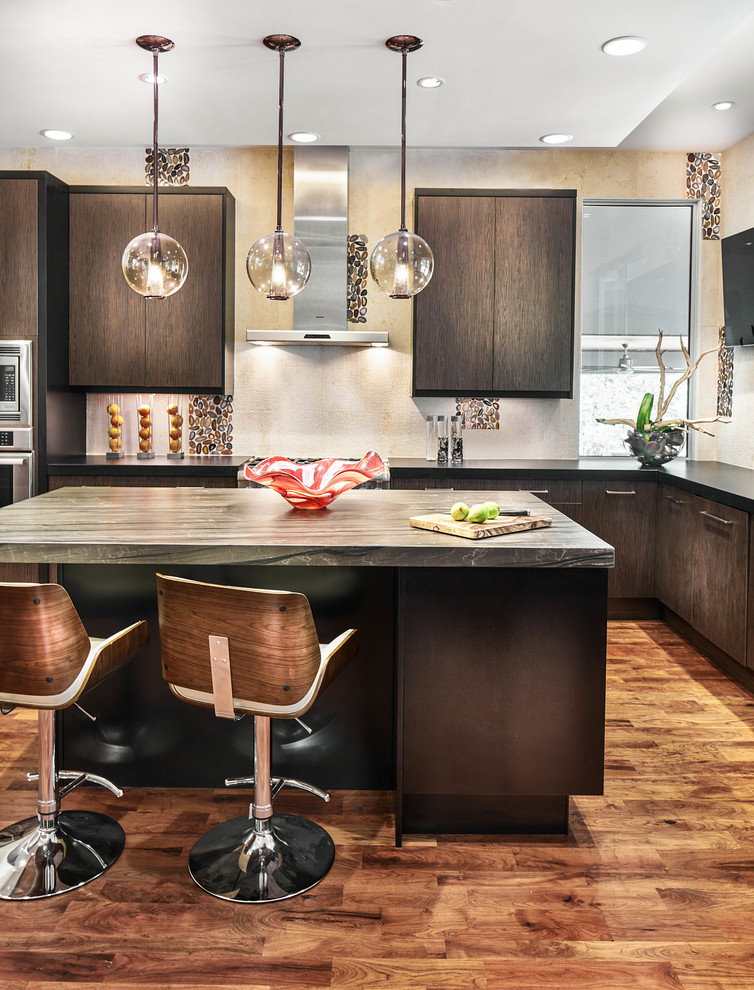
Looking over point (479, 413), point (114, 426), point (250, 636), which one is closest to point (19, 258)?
point (114, 426)

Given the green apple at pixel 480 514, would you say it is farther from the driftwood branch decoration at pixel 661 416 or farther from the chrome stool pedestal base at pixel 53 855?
the driftwood branch decoration at pixel 661 416

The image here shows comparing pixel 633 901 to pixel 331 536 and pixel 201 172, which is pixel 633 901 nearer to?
pixel 331 536

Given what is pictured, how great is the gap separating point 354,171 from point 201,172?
0.96 meters

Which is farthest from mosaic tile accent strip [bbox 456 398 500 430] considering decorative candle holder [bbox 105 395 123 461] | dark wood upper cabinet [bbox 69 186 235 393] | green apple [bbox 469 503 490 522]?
green apple [bbox 469 503 490 522]

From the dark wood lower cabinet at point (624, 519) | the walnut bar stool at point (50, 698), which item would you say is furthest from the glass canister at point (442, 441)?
the walnut bar stool at point (50, 698)

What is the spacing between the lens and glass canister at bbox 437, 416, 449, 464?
4.88 m

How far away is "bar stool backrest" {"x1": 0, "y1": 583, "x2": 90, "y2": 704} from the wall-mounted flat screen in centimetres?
395

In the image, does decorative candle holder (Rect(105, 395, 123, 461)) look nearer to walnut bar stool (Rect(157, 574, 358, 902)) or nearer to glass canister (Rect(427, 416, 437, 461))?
glass canister (Rect(427, 416, 437, 461))

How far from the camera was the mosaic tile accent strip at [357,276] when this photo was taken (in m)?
5.05

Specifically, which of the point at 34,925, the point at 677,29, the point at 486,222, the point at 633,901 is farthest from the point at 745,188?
the point at 34,925

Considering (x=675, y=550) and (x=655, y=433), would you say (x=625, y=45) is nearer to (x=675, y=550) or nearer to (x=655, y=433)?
(x=655, y=433)

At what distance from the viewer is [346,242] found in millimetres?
4910

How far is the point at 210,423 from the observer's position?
5203 millimetres

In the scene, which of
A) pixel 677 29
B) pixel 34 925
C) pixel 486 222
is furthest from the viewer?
pixel 486 222
